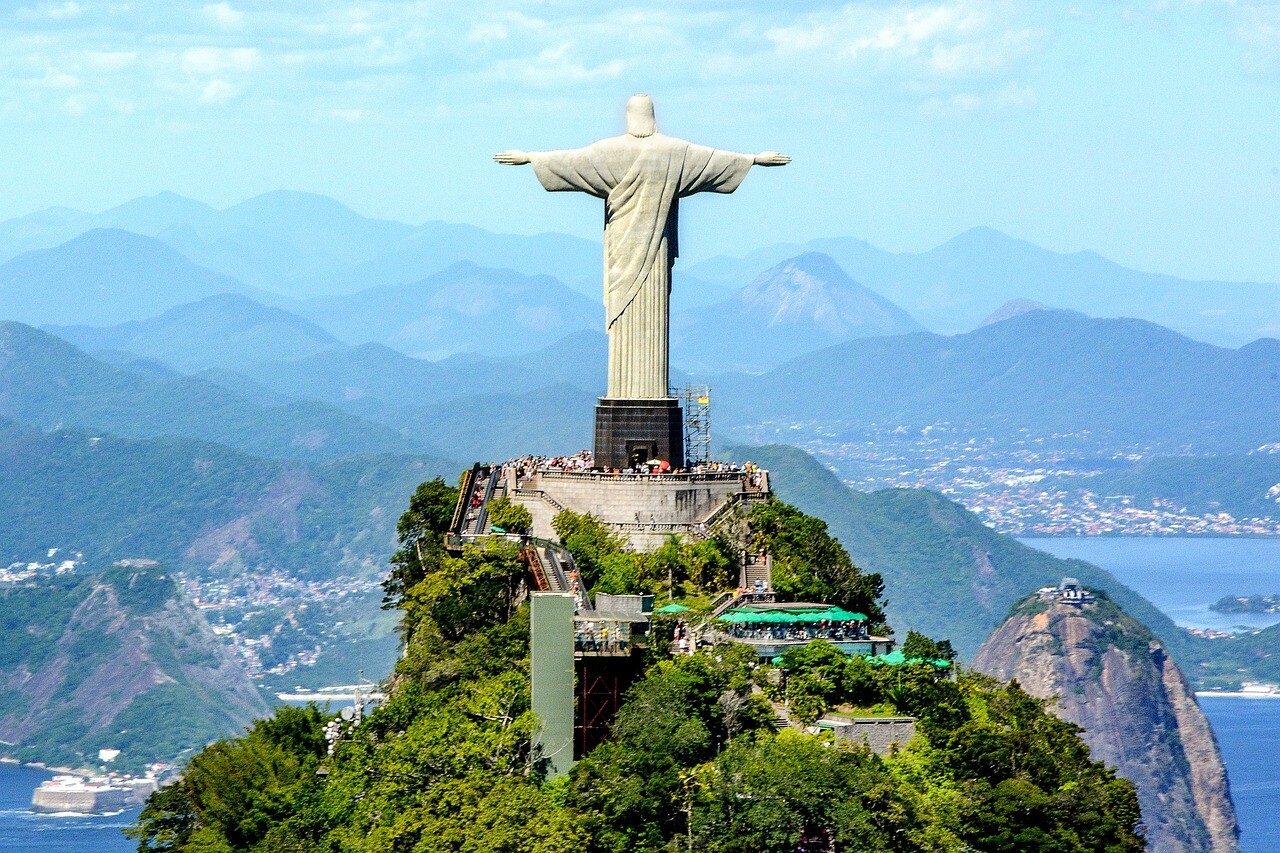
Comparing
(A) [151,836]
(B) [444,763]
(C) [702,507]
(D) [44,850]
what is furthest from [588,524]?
(D) [44,850]

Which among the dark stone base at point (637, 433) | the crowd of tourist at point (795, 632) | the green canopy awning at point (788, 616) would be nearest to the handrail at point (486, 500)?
the dark stone base at point (637, 433)

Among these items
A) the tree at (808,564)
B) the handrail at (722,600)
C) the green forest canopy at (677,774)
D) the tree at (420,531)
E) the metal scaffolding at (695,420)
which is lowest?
the green forest canopy at (677,774)

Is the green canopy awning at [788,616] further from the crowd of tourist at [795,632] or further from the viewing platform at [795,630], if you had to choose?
the crowd of tourist at [795,632]

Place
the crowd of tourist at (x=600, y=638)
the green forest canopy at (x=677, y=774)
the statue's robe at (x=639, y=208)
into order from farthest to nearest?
the statue's robe at (x=639, y=208)
the crowd of tourist at (x=600, y=638)
the green forest canopy at (x=677, y=774)

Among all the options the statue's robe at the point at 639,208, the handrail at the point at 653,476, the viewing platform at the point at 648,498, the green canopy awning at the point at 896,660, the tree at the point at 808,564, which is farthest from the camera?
the statue's robe at the point at 639,208

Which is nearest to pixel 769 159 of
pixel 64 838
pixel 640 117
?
pixel 640 117

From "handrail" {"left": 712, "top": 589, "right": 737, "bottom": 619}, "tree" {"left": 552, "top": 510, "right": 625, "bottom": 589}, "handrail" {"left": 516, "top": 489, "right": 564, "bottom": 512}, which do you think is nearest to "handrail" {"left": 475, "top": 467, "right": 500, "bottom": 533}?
"handrail" {"left": 516, "top": 489, "right": 564, "bottom": 512}

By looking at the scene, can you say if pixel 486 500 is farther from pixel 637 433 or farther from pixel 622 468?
pixel 637 433
